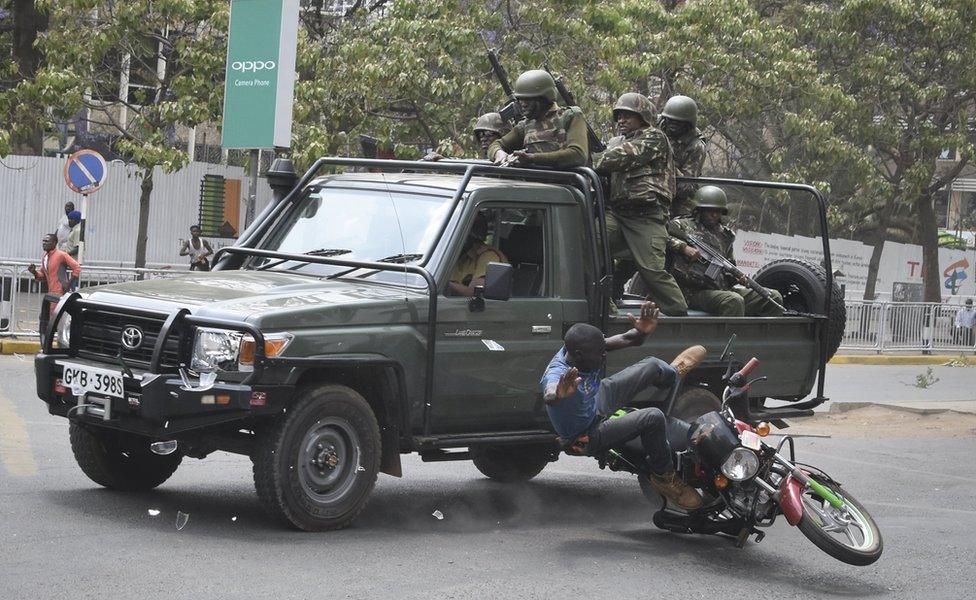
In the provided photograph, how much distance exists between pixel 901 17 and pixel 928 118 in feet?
11.4

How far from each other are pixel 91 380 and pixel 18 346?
1175cm

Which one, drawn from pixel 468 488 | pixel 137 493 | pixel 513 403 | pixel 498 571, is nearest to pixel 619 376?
pixel 513 403

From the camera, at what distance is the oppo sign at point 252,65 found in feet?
52.7

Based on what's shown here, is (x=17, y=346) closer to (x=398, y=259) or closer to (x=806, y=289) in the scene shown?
(x=806, y=289)

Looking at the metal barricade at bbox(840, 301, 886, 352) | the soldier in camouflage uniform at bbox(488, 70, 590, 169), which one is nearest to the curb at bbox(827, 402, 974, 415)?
the soldier in camouflage uniform at bbox(488, 70, 590, 169)

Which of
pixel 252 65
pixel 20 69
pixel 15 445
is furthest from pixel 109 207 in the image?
pixel 15 445

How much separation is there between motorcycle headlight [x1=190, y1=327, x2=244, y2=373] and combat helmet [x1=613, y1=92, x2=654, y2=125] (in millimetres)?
3529

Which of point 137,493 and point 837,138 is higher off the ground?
point 837,138

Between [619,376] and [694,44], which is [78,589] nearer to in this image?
[619,376]

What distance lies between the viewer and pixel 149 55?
944 inches

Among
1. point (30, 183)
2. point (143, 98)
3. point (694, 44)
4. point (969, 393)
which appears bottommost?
point (969, 393)

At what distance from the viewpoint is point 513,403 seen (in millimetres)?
8000

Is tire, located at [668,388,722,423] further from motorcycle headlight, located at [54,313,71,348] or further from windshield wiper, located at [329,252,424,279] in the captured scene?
motorcycle headlight, located at [54,313,71,348]

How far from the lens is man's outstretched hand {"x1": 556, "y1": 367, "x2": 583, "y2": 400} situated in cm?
693
